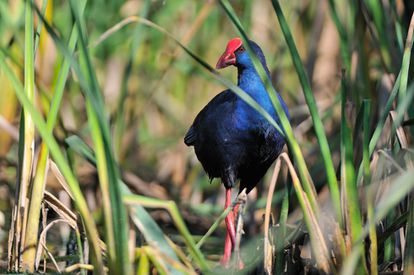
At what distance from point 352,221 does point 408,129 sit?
0.75 meters

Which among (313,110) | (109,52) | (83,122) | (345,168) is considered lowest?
(345,168)

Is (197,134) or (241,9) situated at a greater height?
(241,9)

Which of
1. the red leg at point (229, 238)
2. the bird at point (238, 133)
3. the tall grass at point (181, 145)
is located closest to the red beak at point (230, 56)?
the bird at point (238, 133)

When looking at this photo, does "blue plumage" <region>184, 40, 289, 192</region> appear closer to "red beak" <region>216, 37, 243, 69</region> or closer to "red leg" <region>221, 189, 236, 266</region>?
"red beak" <region>216, 37, 243, 69</region>

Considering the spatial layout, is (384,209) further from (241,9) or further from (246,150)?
(241,9)

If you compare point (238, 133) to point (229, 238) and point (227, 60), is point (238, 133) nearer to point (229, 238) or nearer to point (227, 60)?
point (227, 60)

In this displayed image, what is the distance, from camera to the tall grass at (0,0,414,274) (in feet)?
5.27

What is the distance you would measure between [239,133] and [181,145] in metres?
1.36

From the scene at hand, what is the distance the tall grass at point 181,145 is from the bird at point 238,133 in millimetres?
169

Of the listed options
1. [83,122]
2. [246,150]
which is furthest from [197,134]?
[83,122]

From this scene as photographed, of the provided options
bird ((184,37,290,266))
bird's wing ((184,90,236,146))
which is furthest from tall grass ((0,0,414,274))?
bird's wing ((184,90,236,146))

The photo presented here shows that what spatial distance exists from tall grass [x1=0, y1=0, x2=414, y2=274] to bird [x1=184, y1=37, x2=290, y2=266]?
169 millimetres

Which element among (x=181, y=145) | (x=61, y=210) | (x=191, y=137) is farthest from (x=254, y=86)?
(x=181, y=145)

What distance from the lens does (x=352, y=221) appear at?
1.79 metres
